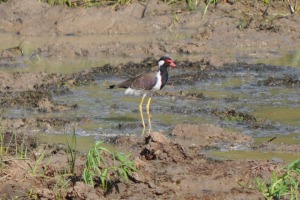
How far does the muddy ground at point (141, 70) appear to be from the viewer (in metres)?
7.14

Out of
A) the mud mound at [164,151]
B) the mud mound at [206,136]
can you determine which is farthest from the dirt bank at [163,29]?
the mud mound at [164,151]

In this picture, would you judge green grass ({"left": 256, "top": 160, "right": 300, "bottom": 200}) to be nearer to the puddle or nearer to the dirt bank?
the puddle

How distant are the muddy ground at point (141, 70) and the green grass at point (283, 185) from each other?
111mm

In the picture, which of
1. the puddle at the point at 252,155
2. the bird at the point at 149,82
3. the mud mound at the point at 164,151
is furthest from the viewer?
the bird at the point at 149,82

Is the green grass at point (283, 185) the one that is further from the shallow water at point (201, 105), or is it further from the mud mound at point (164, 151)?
the shallow water at point (201, 105)

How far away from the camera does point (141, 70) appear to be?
14.5 m

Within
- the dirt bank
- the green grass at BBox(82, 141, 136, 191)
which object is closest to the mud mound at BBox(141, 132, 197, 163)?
the green grass at BBox(82, 141, 136, 191)

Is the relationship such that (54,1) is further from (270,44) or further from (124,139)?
(124,139)

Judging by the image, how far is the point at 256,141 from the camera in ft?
32.4

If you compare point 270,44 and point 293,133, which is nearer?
point 293,133

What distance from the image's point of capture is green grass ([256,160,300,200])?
21.9 ft

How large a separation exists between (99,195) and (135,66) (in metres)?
7.97

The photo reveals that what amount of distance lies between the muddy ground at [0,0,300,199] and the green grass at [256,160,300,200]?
111mm

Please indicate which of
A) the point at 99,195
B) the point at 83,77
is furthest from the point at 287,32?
the point at 99,195
